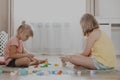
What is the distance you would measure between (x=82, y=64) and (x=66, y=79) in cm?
51

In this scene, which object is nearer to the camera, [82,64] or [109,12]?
[82,64]

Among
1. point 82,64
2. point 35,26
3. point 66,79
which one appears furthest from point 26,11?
point 66,79

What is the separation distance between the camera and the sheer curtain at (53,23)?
→ 4551 millimetres

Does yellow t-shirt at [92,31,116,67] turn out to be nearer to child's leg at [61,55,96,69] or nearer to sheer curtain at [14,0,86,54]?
child's leg at [61,55,96,69]

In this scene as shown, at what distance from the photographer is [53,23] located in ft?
14.9

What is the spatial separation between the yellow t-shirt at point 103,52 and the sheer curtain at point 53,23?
2.10 m

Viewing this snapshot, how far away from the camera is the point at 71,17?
459 cm

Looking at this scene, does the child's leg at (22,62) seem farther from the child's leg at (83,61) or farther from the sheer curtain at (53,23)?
the sheer curtain at (53,23)

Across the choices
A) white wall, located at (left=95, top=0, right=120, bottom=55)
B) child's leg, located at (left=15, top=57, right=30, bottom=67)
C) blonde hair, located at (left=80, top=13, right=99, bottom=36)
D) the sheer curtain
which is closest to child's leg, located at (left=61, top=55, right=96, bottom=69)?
blonde hair, located at (left=80, top=13, right=99, bottom=36)

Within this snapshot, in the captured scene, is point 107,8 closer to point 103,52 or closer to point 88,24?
point 88,24

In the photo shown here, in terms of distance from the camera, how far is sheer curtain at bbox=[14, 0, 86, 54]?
4551 millimetres

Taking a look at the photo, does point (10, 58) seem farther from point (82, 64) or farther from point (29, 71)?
point (82, 64)

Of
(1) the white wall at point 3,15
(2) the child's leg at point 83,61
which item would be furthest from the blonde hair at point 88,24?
(1) the white wall at point 3,15

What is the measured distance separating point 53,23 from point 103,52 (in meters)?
2.28
